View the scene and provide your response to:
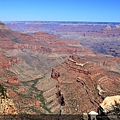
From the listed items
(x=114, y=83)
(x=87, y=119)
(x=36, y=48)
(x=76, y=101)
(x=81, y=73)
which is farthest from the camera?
(x=36, y=48)

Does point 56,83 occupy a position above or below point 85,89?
below

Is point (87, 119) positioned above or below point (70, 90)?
above

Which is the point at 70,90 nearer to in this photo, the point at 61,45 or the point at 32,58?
the point at 32,58

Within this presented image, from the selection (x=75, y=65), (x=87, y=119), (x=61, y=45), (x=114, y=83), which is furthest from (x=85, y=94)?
(x=61, y=45)

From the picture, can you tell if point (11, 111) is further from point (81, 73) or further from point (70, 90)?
point (81, 73)

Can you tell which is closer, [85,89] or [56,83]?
[85,89]

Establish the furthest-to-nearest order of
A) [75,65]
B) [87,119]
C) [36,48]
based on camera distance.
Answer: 1. [36,48]
2. [75,65]
3. [87,119]

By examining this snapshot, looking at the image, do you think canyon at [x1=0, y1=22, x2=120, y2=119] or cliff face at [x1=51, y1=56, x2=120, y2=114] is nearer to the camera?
cliff face at [x1=51, y1=56, x2=120, y2=114]

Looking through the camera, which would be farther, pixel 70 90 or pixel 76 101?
pixel 70 90

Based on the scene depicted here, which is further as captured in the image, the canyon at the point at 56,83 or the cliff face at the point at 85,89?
the canyon at the point at 56,83

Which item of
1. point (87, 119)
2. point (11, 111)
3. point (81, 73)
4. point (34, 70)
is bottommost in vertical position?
point (34, 70)
